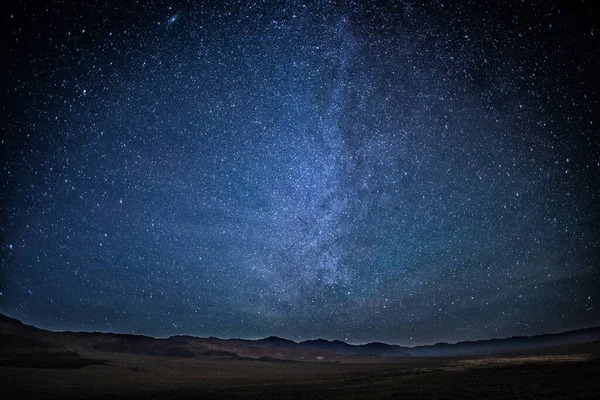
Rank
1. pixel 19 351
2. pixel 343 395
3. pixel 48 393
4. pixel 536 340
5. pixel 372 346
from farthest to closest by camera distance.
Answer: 1. pixel 536 340
2. pixel 372 346
3. pixel 19 351
4. pixel 48 393
5. pixel 343 395

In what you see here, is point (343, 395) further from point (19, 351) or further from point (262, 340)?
point (262, 340)

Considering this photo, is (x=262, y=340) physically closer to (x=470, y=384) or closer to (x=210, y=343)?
(x=210, y=343)

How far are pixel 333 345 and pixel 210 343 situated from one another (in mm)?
77600

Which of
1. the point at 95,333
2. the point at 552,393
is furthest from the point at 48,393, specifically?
the point at 95,333

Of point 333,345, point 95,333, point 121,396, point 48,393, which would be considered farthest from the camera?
point 333,345

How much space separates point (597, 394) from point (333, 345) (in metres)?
158

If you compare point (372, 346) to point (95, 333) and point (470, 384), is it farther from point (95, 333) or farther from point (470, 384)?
point (470, 384)

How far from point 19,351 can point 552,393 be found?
61.4 metres

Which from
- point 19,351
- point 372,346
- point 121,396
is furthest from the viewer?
point 372,346

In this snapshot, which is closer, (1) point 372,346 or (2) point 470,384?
(2) point 470,384

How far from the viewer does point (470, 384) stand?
1780 centimetres

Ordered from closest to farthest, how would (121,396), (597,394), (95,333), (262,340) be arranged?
1. (597,394)
2. (121,396)
3. (95,333)
4. (262,340)

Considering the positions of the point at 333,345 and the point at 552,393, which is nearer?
the point at 552,393

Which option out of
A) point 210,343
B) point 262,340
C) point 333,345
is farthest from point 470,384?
point 333,345
